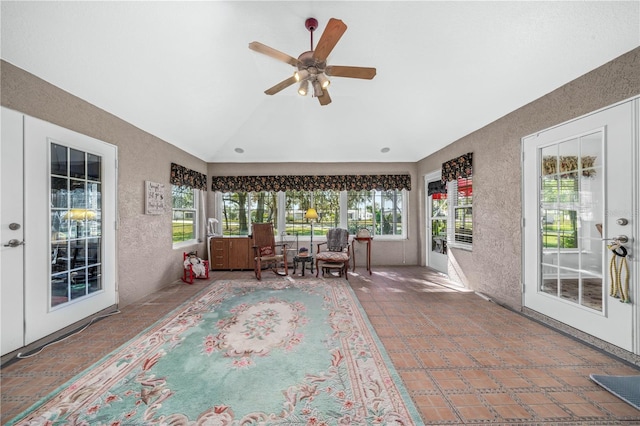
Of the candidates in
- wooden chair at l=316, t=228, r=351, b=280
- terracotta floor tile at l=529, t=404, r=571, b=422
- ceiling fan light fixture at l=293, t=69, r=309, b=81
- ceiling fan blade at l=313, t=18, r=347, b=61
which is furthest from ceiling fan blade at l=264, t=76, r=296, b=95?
terracotta floor tile at l=529, t=404, r=571, b=422

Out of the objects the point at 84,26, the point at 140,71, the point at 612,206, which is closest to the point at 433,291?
the point at 612,206

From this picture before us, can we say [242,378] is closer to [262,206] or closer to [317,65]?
[317,65]

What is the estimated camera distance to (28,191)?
2.07 meters

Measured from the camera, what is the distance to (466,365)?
73.5 inches

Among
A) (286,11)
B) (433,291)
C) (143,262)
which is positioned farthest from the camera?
(433,291)

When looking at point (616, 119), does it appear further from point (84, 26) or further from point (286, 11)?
point (84, 26)

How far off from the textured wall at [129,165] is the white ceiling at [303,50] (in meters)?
0.12

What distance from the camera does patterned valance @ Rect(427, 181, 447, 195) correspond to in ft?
14.9

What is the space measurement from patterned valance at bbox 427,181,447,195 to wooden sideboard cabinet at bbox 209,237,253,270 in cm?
379

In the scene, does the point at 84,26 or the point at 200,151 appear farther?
the point at 200,151

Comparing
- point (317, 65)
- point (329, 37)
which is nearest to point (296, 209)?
point (317, 65)

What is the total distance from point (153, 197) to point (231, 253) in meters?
1.88

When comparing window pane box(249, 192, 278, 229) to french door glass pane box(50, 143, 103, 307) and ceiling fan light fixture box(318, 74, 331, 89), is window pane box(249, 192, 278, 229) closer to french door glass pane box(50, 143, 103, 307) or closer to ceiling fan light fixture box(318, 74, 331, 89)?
french door glass pane box(50, 143, 103, 307)

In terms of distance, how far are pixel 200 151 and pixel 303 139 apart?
199cm
